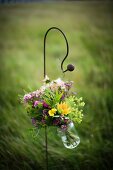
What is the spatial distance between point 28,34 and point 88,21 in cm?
102

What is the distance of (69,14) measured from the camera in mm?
7098

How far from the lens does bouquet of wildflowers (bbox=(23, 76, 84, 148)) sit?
6.43 feet

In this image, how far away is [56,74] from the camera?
15.0 ft

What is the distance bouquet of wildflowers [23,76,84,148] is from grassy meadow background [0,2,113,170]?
0.10m

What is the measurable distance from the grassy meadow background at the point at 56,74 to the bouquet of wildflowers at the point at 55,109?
0.10m

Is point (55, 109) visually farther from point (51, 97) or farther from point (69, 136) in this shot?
point (69, 136)

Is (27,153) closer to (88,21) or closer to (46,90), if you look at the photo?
(46,90)

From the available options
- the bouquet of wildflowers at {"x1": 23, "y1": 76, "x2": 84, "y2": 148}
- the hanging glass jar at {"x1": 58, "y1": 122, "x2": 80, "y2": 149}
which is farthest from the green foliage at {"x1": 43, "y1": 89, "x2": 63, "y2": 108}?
the hanging glass jar at {"x1": 58, "y1": 122, "x2": 80, "y2": 149}

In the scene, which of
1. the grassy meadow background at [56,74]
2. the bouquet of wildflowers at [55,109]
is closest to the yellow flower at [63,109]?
the bouquet of wildflowers at [55,109]

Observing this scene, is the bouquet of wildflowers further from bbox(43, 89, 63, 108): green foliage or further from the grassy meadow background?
the grassy meadow background

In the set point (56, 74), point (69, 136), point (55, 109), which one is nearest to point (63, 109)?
point (55, 109)

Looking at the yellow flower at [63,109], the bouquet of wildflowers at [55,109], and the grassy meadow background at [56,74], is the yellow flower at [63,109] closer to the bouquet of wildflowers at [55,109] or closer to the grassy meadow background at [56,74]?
the bouquet of wildflowers at [55,109]

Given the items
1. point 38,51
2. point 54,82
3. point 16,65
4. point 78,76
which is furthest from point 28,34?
point 54,82

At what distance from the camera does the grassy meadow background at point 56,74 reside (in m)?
2.58
